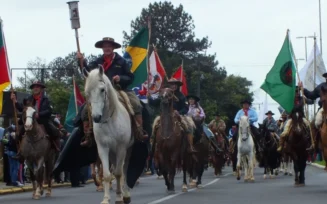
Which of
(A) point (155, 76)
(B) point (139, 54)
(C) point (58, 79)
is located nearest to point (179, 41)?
(C) point (58, 79)

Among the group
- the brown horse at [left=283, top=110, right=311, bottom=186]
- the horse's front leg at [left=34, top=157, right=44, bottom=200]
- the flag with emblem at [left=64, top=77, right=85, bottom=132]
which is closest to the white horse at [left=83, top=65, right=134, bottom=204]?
the horse's front leg at [left=34, top=157, right=44, bottom=200]

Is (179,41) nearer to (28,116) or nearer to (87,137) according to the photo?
(28,116)

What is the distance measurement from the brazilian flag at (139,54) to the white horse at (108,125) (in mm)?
7756

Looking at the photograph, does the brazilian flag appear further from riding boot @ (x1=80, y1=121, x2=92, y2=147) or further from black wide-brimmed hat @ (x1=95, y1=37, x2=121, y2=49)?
riding boot @ (x1=80, y1=121, x2=92, y2=147)

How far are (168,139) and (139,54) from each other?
351 cm

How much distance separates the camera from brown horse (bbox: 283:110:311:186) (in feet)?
78.2

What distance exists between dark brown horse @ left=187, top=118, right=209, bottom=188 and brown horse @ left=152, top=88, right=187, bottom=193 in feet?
6.32

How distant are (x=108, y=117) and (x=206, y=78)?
9143cm

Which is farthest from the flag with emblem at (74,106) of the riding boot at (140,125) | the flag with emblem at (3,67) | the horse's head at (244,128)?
the riding boot at (140,125)

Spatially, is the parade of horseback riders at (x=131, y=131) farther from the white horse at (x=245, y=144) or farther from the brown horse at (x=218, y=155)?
the brown horse at (x=218, y=155)

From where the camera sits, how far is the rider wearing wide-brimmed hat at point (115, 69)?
16.5 m

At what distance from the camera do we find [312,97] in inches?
811

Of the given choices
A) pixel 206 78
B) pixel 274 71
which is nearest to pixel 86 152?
pixel 274 71

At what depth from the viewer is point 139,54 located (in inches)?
952
